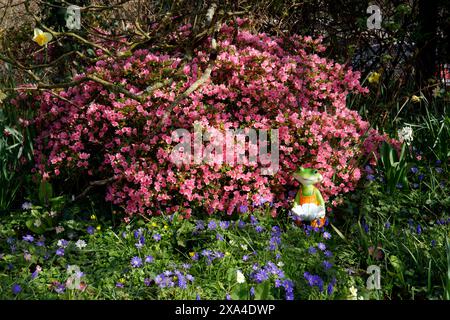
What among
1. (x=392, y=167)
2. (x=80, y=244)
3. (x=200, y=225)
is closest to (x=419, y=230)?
(x=392, y=167)

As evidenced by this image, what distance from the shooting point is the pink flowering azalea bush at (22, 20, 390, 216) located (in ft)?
11.3

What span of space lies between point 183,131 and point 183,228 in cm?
65

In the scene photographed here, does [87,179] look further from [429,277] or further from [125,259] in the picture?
[429,277]

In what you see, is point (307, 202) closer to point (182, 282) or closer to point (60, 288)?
point (182, 282)

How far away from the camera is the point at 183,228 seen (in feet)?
10.8

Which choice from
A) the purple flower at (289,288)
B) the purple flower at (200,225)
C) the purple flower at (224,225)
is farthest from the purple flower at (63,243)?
the purple flower at (289,288)

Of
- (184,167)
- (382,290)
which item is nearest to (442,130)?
(382,290)

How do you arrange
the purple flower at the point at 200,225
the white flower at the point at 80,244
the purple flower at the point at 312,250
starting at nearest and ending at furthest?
the purple flower at the point at 312,250
the white flower at the point at 80,244
the purple flower at the point at 200,225

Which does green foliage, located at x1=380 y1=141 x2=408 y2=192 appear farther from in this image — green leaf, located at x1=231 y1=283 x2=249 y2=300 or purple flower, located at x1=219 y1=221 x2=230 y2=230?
green leaf, located at x1=231 y1=283 x2=249 y2=300

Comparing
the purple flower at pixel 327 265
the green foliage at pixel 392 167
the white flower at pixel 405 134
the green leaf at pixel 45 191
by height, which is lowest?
the purple flower at pixel 327 265

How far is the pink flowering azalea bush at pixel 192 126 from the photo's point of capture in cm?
346

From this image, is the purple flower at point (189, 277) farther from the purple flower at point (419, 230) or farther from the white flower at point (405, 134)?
the white flower at point (405, 134)

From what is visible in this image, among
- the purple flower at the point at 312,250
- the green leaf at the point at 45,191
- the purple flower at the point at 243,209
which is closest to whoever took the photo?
the purple flower at the point at 312,250

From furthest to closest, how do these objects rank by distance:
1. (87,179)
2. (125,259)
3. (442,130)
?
1. (442,130)
2. (87,179)
3. (125,259)
